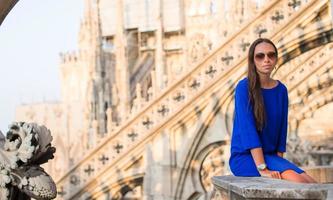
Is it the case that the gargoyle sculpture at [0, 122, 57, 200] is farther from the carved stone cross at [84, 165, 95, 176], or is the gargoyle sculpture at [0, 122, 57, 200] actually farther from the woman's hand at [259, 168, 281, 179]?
the carved stone cross at [84, 165, 95, 176]

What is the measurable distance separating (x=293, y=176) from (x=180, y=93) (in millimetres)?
7640

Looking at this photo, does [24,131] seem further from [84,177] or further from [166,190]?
[84,177]

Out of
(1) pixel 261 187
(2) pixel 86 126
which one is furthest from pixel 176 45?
(1) pixel 261 187

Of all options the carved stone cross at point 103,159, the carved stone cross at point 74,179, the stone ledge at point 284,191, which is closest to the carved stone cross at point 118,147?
the carved stone cross at point 103,159

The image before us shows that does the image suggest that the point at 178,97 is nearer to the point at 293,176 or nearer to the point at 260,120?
the point at 260,120

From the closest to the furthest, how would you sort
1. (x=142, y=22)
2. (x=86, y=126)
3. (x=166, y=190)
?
(x=166, y=190) → (x=86, y=126) → (x=142, y=22)

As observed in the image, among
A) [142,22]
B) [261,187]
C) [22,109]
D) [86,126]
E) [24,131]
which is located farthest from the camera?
[22,109]

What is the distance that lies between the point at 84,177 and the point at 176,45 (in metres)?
22.4

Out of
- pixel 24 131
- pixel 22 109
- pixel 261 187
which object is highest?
pixel 22 109

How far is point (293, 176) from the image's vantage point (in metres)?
2.54

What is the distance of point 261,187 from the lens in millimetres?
1971

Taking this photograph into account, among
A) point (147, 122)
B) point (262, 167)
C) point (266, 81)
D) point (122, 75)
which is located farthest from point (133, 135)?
point (122, 75)

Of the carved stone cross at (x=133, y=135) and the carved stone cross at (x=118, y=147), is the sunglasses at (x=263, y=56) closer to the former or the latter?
the carved stone cross at (x=133, y=135)

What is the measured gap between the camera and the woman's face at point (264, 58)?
2.69 meters
